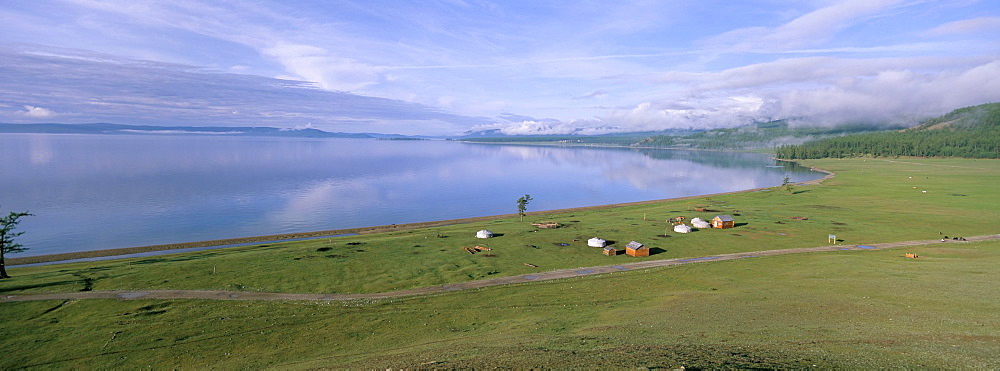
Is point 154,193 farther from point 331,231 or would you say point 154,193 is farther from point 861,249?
point 861,249

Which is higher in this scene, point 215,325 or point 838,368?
point 838,368

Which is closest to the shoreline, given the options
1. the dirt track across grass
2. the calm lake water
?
the calm lake water

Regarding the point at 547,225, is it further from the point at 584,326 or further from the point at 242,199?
the point at 242,199

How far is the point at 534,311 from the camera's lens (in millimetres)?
37094

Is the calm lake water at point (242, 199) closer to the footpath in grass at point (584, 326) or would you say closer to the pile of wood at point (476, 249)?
the pile of wood at point (476, 249)

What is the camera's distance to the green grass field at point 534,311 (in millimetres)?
24531

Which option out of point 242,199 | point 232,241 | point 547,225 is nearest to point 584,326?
point 547,225

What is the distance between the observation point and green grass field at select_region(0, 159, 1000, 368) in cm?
2453

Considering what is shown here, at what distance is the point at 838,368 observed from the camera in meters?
20.6

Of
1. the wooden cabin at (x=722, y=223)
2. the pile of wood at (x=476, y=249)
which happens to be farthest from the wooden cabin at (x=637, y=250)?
the wooden cabin at (x=722, y=223)

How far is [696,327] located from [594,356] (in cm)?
1019

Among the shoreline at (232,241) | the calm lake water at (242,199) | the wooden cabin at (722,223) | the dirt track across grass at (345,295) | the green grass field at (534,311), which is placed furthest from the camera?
the calm lake water at (242,199)

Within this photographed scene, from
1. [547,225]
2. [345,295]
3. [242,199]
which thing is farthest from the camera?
[242,199]

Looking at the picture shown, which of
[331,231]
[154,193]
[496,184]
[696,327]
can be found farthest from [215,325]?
[496,184]
